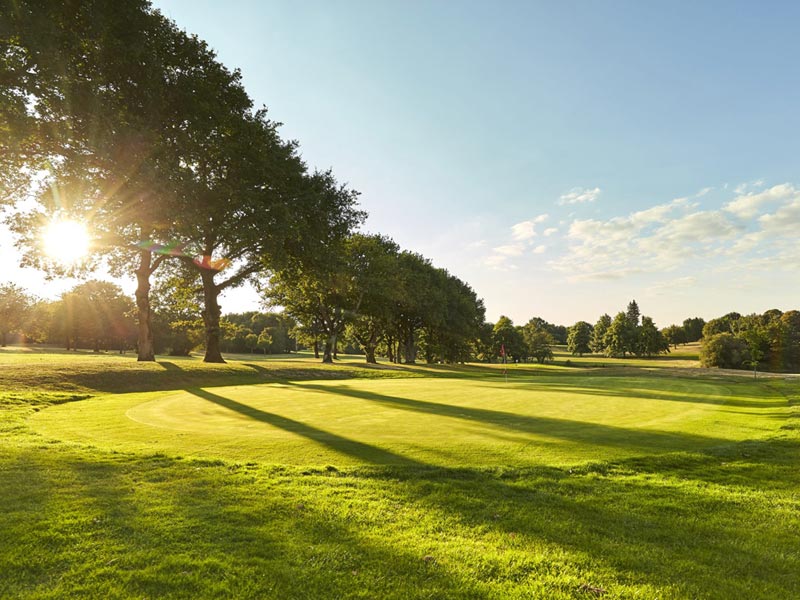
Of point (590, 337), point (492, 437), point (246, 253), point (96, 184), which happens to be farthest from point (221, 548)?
point (590, 337)

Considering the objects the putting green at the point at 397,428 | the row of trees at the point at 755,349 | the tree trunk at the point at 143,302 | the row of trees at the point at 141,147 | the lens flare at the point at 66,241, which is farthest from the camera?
the row of trees at the point at 755,349

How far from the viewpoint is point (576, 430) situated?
41.1 feet

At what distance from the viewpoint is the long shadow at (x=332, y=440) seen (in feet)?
29.9


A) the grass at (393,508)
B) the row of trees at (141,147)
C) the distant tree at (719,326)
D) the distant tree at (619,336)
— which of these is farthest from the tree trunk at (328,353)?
the distant tree at (719,326)

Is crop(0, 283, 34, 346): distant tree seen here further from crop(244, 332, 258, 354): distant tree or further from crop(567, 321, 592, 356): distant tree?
crop(567, 321, 592, 356): distant tree

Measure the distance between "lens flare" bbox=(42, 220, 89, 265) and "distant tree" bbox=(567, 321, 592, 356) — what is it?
12753 cm

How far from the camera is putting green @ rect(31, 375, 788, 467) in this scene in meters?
9.63

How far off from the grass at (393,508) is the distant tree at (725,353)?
79.4 m

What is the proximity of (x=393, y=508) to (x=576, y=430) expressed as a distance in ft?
26.4

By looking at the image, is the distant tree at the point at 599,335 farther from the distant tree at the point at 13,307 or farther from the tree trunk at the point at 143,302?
the distant tree at the point at 13,307

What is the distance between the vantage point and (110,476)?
759 cm

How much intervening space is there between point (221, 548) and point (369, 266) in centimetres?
4820

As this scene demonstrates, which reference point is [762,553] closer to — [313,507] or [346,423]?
[313,507]

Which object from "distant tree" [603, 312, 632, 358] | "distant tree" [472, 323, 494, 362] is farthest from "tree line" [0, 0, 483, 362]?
"distant tree" [603, 312, 632, 358]
